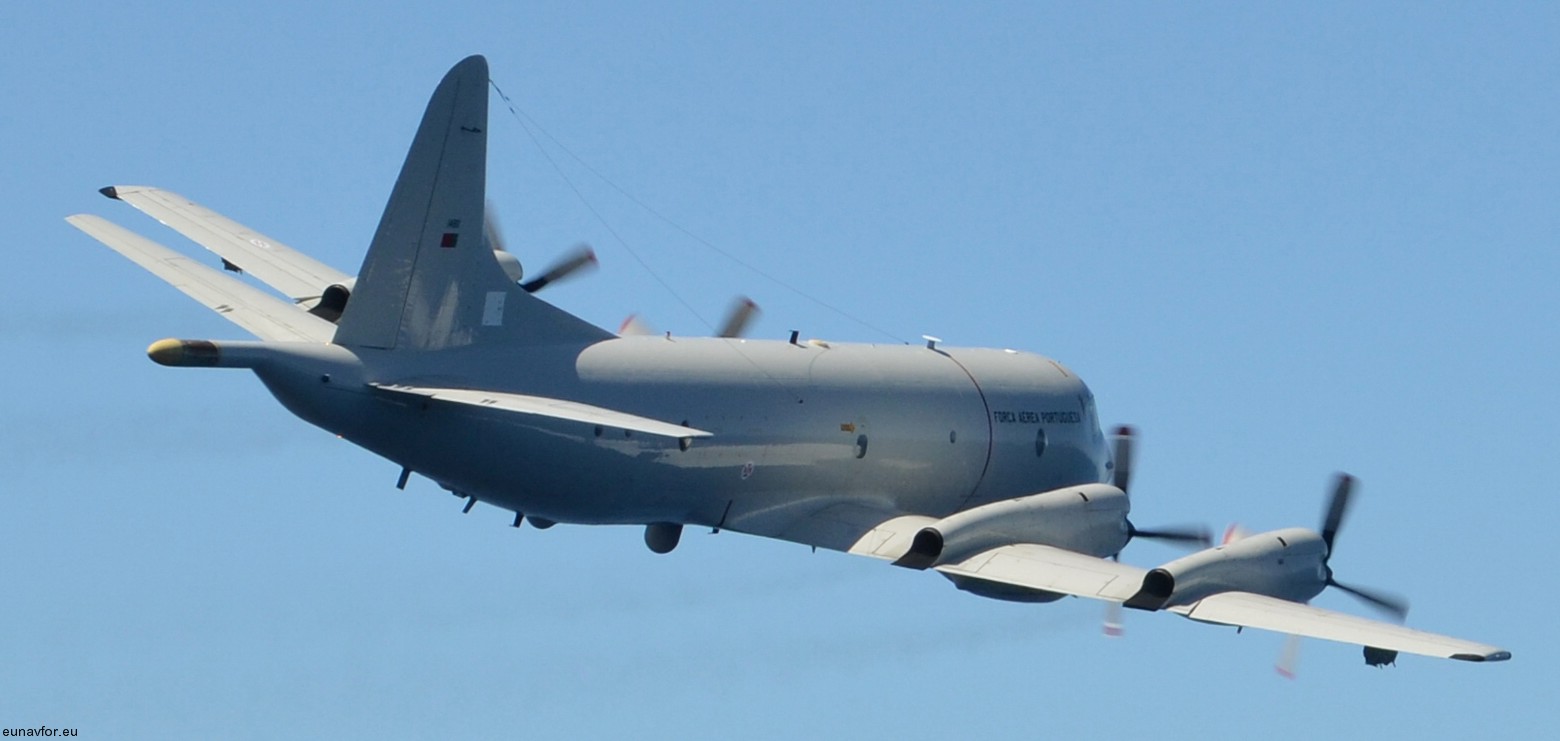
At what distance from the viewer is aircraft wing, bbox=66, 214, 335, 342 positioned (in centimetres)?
3394

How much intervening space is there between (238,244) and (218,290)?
13.0 feet

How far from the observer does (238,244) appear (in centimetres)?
3938

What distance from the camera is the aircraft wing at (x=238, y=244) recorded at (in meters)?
38.1

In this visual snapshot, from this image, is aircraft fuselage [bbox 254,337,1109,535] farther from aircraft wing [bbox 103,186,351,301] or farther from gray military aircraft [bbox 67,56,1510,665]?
aircraft wing [bbox 103,186,351,301]

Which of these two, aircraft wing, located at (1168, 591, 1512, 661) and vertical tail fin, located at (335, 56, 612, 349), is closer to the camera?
aircraft wing, located at (1168, 591, 1512, 661)

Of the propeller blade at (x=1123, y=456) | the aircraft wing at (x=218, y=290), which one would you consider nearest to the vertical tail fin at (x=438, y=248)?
the aircraft wing at (x=218, y=290)

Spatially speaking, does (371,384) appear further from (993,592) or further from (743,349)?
(993,592)

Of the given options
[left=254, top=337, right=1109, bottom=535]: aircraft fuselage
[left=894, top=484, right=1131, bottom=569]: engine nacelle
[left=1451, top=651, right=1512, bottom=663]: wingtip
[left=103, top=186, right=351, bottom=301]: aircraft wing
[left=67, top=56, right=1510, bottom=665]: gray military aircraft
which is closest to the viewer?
[left=1451, top=651, right=1512, bottom=663]: wingtip

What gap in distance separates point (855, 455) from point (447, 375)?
8.16m

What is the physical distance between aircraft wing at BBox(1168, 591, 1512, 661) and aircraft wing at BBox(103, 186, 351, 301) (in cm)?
1486

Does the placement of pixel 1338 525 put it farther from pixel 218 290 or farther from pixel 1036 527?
pixel 218 290

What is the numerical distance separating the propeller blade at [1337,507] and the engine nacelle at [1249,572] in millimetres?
878

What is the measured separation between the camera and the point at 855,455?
38250 mm

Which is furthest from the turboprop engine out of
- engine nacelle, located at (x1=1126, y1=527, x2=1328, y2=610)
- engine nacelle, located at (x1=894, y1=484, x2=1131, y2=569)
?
engine nacelle, located at (x1=894, y1=484, x2=1131, y2=569)
